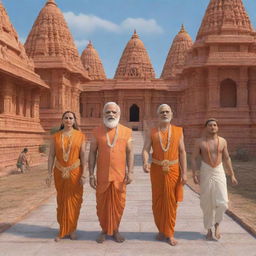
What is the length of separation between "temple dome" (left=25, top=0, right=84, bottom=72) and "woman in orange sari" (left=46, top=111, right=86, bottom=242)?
2416cm

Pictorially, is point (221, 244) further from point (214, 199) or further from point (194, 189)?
point (194, 189)

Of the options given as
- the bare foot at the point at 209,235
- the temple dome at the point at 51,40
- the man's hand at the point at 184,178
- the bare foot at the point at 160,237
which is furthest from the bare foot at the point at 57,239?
the temple dome at the point at 51,40

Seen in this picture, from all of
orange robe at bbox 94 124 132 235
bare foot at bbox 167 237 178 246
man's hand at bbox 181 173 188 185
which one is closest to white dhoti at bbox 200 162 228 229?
man's hand at bbox 181 173 188 185

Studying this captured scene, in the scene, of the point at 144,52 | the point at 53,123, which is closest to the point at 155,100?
the point at 144,52

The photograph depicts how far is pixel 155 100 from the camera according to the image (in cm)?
3819

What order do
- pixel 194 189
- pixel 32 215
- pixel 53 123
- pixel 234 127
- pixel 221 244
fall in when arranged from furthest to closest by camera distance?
pixel 53 123 < pixel 234 127 < pixel 194 189 < pixel 32 215 < pixel 221 244

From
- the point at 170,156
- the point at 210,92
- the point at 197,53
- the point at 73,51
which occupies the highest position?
the point at 73,51

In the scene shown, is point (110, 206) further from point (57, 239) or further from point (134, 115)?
point (134, 115)

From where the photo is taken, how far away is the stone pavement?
4.15m

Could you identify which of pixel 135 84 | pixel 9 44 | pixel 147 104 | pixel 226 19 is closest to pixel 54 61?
pixel 9 44

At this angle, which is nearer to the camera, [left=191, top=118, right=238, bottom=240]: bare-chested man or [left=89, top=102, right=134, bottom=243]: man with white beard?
[left=89, top=102, right=134, bottom=243]: man with white beard

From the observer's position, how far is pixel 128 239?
182 inches

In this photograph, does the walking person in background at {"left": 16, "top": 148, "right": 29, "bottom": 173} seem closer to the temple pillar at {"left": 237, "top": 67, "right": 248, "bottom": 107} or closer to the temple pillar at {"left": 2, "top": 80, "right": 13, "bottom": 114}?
the temple pillar at {"left": 2, "top": 80, "right": 13, "bottom": 114}

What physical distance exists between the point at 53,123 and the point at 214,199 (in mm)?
24719
